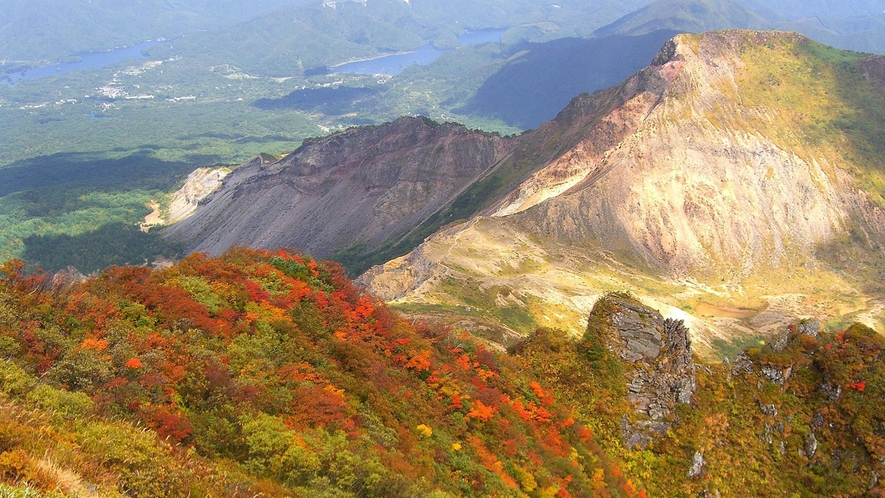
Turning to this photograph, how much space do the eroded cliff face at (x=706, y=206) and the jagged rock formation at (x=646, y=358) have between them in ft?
84.9

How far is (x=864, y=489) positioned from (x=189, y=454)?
21.9 m

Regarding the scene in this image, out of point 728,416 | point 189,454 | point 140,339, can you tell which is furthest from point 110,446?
point 728,416

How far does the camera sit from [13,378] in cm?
1246

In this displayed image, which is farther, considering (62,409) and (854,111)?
(854,111)

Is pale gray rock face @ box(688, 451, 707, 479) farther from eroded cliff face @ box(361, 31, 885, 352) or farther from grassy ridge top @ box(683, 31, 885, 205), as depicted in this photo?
Result: grassy ridge top @ box(683, 31, 885, 205)

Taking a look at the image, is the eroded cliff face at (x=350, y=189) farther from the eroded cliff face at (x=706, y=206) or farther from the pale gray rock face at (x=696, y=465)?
the pale gray rock face at (x=696, y=465)

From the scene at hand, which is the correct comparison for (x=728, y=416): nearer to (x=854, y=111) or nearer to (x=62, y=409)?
(x=62, y=409)

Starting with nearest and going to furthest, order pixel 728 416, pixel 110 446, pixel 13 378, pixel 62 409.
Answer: pixel 110 446, pixel 62 409, pixel 13 378, pixel 728 416

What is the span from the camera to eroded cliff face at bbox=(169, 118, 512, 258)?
4459 inches

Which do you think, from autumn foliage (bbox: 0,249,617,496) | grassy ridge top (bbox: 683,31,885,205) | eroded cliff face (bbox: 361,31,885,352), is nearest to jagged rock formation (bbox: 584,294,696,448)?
autumn foliage (bbox: 0,249,617,496)

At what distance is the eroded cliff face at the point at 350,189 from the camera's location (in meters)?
113

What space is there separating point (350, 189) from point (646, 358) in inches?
4046

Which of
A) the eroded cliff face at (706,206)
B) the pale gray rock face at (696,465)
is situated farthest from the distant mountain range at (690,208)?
the pale gray rock face at (696,465)

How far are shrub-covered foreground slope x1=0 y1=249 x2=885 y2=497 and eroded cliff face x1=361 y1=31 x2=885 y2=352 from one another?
2793 cm
